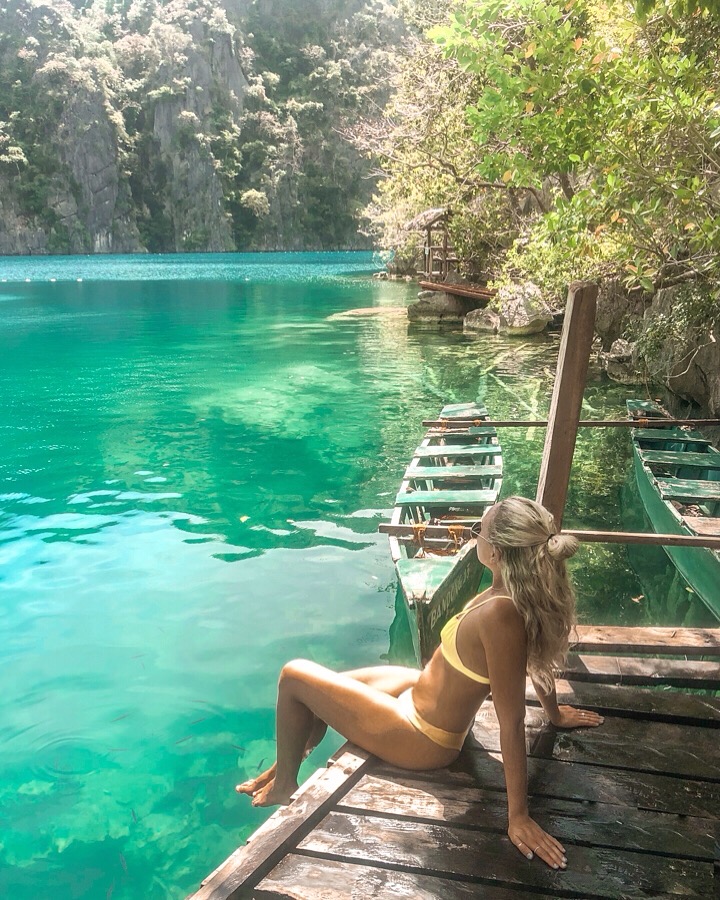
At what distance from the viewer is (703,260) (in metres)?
10.0

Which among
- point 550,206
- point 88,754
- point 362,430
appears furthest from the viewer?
point 550,206

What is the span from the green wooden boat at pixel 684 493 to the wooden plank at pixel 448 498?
1.86m

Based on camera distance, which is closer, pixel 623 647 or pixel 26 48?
pixel 623 647

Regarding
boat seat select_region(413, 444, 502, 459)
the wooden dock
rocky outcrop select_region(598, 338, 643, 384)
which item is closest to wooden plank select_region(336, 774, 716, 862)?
the wooden dock

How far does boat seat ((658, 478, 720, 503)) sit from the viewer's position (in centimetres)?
737

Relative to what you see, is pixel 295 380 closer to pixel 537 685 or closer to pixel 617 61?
pixel 617 61

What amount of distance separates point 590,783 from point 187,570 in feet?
19.4

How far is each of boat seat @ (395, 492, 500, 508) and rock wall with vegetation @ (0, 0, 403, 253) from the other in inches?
3152

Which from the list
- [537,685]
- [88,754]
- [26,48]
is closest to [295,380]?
[88,754]

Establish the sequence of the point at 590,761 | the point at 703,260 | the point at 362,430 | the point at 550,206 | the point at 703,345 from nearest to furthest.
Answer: the point at 590,761, the point at 703,260, the point at 703,345, the point at 362,430, the point at 550,206

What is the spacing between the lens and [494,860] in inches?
101

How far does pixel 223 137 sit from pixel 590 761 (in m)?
97.9

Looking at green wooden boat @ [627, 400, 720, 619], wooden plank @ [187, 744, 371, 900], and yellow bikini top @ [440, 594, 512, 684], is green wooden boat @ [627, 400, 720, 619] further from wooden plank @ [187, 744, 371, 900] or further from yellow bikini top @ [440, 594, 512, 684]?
wooden plank @ [187, 744, 371, 900]

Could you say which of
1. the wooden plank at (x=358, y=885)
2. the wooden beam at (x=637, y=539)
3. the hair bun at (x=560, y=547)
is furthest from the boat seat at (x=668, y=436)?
the wooden plank at (x=358, y=885)
